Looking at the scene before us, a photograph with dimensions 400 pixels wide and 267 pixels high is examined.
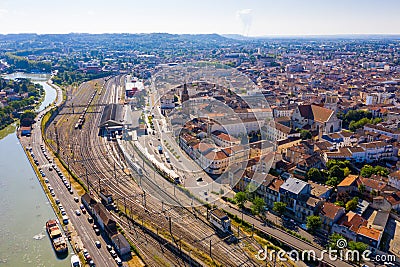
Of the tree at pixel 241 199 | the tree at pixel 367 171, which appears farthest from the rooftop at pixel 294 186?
the tree at pixel 367 171

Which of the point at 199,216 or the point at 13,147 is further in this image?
the point at 13,147

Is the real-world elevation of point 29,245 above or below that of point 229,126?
below

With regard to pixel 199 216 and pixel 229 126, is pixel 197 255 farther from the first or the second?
pixel 229 126

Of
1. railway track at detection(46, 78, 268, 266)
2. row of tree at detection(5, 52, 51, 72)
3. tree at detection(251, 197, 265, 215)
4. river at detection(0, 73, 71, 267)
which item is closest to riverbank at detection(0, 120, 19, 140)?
river at detection(0, 73, 71, 267)

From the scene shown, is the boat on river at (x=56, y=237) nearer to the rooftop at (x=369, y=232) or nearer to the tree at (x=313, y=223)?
the tree at (x=313, y=223)

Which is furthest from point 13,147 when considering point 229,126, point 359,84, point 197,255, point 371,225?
point 359,84
